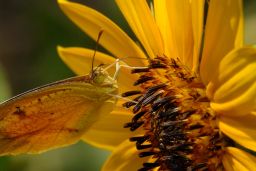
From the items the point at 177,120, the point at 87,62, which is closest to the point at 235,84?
the point at 177,120

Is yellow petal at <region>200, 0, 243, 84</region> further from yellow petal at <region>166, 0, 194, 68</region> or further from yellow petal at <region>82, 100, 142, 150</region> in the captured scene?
yellow petal at <region>82, 100, 142, 150</region>

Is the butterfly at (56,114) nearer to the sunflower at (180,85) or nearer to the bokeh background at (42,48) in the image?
the sunflower at (180,85)

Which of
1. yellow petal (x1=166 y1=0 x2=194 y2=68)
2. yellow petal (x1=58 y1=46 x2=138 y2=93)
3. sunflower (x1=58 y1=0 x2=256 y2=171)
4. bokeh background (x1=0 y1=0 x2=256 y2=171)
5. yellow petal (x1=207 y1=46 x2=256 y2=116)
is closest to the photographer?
yellow petal (x1=207 y1=46 x2=256 y2=116)

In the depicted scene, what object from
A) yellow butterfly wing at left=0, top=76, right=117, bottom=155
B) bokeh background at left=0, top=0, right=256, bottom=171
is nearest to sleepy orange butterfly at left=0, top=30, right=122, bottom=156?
yellow butterfly wing at left=0, top=76, right=117, bottom=155

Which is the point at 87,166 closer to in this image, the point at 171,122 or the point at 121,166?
the point at 121,166

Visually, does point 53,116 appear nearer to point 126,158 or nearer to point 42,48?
point 126,158

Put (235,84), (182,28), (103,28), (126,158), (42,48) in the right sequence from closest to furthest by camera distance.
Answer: (235,84), (182,28), (103,28), (126,158), (42,48)

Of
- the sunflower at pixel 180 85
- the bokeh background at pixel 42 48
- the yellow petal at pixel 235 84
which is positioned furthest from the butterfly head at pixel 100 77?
the bokeh background at pixel 42 48
